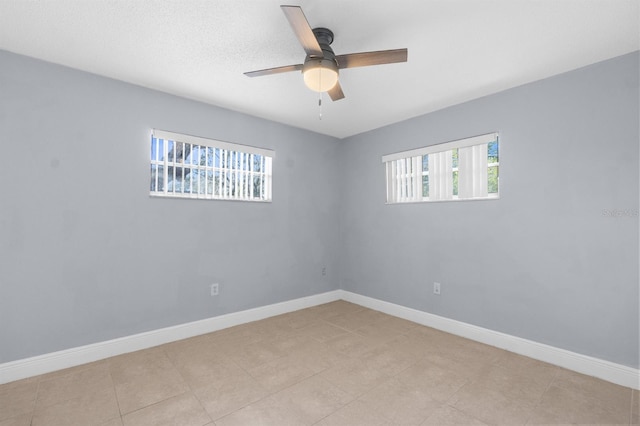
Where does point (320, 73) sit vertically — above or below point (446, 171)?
above

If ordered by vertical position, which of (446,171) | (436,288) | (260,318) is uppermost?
(446,171)

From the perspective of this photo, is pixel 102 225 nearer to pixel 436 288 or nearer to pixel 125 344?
pixel 125 344

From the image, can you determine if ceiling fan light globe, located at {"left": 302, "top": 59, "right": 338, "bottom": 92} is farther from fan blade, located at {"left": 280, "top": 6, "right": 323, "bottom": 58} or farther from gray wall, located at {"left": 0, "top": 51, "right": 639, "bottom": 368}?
gray wall, located at {"left": 0, "top": 51, "right": 639, "bottom": 368}

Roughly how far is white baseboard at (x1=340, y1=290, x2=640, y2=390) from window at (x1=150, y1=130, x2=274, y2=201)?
2405 millimetres

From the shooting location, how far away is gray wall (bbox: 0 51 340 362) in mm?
2244

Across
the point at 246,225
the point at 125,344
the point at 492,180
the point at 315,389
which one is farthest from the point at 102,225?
the point at 492,180

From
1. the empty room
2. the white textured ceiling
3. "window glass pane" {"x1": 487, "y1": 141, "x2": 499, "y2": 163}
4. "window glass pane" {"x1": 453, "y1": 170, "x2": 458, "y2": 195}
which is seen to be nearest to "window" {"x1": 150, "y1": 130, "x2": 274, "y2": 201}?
the empty room

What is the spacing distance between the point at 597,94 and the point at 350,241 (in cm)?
305

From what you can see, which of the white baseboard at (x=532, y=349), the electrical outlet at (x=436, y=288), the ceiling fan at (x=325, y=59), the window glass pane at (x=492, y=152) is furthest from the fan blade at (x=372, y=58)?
the white baseboard at (x=532, y=349)

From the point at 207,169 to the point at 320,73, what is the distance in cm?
195

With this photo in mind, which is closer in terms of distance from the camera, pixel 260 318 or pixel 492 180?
pixel 492 180

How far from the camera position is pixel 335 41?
2.07 meters

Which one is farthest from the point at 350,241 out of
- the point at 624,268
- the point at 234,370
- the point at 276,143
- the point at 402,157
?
the point at 624,268

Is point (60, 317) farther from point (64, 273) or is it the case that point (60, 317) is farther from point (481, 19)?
point (481, 19)
